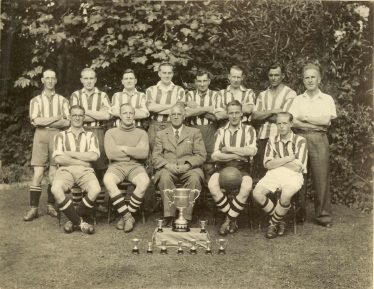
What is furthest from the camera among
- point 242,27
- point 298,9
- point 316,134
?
point 242,27

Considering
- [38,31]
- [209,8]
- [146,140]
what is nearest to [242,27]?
[209,8]

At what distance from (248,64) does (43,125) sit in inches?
104

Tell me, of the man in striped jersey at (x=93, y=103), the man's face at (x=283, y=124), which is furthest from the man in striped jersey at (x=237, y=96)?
the man in striped jersey at (x=93, y=103)

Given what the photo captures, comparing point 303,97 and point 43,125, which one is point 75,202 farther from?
point 303,97

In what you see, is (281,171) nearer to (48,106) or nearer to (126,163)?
(126,163)

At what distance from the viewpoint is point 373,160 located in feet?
22.9

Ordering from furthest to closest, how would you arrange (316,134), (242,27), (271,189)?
(242,27)
(316,134)
(271,189)

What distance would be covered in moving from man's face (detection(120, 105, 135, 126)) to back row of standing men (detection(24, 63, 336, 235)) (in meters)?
0.27

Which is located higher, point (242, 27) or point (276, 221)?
A: point (242, 27)

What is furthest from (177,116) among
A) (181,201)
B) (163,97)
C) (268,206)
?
(268,206)

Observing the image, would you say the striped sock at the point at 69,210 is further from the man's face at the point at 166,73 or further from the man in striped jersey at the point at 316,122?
the man in striped jersey at the point at 316,122

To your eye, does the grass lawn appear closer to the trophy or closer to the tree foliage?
the trophy

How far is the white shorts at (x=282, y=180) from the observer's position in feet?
17.8

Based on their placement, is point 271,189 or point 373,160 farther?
point 373,160
